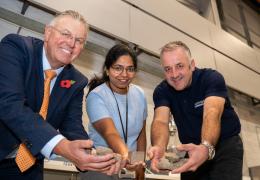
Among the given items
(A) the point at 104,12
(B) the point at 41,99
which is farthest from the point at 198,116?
(A) the point at 104,12

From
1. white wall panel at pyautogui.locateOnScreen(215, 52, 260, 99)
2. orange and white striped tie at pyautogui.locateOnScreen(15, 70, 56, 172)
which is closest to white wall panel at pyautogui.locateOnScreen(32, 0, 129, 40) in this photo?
orange and white striped tie at pyautogui.locateOnScreen(15, 70, 56, 172)

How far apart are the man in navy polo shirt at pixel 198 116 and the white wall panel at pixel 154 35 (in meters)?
1.53

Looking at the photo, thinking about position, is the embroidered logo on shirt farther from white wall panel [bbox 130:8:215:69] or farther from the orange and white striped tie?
white wall panel [bbox 130:8:215:69]

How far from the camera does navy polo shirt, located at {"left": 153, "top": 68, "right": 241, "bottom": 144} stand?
60.2 inches

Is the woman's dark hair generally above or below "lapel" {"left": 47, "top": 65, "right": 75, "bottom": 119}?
above

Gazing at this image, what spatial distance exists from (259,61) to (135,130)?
14.8 feet

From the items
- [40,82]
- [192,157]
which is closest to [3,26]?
[40,82]

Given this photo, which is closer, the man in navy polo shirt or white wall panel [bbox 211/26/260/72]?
the man in navy polo shirt

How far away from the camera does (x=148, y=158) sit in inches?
50.1

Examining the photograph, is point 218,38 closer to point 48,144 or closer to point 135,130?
point 135,130

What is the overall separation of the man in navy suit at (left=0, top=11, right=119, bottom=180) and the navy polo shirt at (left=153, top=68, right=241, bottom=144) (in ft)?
1.98

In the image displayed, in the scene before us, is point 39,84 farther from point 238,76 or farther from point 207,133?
point 238,76

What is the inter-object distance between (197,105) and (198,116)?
0.06m

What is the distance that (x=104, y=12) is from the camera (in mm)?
2953
